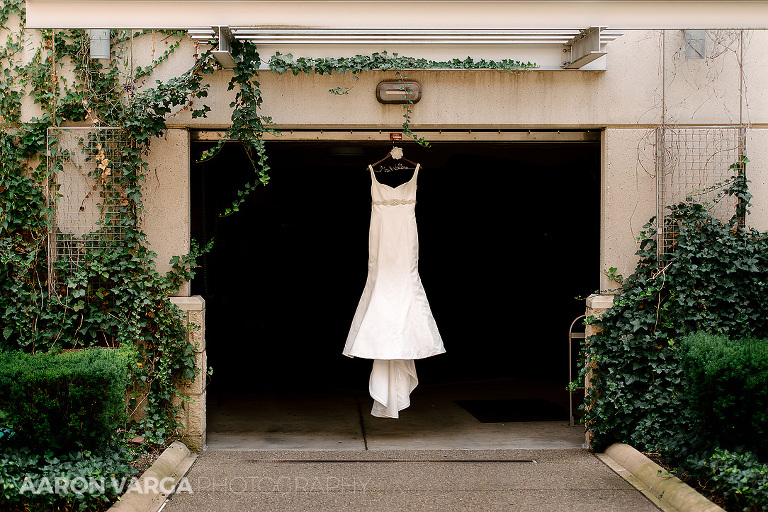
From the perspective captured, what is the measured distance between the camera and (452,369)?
11.3 metres

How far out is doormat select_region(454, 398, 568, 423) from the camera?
→ 774 cm

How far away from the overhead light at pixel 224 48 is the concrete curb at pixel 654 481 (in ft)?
15.3

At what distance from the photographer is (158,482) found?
5254mm

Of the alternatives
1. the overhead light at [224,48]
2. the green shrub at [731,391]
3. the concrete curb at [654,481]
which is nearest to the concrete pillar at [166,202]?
the overhead light at [224,48]

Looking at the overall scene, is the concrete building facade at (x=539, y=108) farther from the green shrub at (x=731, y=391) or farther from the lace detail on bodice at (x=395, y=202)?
the green shrub at (x=731, y=391)

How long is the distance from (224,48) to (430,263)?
842cm

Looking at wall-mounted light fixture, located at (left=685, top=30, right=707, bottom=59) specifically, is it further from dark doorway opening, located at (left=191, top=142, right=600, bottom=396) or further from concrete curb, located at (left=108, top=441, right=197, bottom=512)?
concrete curb, located at (left=108, top=441, right=197, bottom=512)

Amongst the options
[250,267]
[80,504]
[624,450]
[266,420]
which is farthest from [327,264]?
[80,504]

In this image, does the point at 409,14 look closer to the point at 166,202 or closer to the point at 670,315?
the point at 166,202

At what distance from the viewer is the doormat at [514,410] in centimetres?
774

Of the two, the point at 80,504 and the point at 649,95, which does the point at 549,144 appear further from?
the point at 80,504

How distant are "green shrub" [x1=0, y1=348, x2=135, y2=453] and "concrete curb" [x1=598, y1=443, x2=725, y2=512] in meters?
3.89

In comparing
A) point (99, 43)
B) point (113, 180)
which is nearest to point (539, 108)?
point (113, 180)

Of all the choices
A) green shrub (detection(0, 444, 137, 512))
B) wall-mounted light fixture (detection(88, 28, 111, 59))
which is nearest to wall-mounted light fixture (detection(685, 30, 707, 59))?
wall-mounted light fixture (detection(88, 28, 111, 59))
